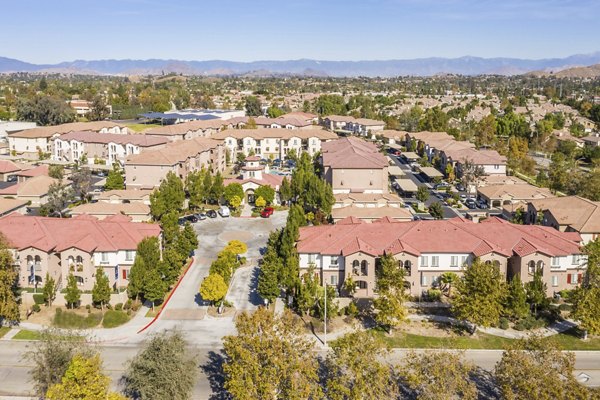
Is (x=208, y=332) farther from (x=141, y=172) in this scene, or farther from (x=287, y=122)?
(x=287, y=122)

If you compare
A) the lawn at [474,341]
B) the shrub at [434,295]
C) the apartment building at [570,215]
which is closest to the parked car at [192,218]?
the shrub at [434,295]

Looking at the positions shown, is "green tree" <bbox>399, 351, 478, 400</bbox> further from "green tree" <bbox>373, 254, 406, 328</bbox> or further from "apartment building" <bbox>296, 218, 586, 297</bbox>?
"apartment building" <bbox>296, 218, 586, 297</bbox>

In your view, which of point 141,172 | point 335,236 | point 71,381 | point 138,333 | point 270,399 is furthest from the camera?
point 141,172

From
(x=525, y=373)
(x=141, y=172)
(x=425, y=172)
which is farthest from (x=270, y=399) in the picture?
(x=425, y=172)

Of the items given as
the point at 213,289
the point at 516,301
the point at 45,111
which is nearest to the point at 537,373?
the point at 516,301

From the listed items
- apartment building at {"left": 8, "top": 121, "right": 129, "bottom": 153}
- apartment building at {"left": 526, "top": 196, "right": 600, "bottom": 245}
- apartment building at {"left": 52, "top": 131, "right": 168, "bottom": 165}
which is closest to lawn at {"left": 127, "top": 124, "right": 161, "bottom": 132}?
apartment building at {"left": 8, "top": 121, "right": 129, "bottom": 153}

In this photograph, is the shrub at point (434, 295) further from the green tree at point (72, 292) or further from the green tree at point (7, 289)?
the green tree at point (7, 289)
